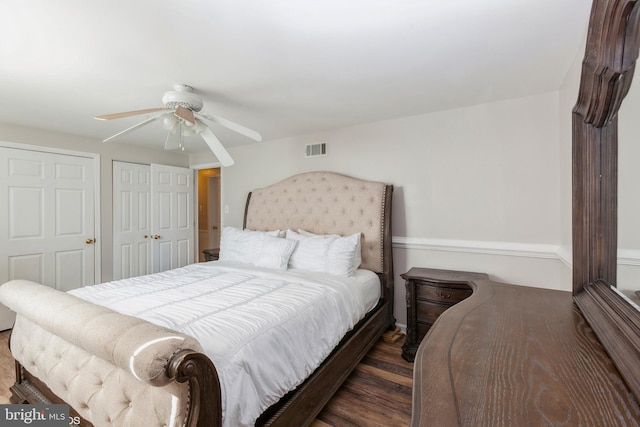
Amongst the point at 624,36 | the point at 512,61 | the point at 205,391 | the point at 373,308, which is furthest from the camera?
→ the point at 373,308

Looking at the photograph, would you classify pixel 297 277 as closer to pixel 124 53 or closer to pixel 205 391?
pixel 205 391

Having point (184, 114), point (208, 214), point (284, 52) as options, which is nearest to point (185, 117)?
point (184, 114)

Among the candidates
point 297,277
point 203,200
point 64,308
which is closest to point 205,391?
point 64,308

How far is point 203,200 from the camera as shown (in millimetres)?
6031

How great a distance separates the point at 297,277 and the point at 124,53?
6.43 ft

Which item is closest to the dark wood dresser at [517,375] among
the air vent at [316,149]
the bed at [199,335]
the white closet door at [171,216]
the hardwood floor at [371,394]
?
the bed at [199,335]

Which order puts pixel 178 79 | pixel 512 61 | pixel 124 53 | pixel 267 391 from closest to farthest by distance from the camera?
pixel 267 391, pixel 124 53, pixel 512 61, pixel 178 79

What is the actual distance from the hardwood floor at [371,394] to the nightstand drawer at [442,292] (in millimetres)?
593

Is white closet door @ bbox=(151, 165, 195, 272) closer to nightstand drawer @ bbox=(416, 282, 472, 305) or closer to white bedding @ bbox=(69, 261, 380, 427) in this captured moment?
white bedding @ bbox=(69, 261, 380, 427)

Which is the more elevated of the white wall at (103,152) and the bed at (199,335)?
the white wall at (103,152)

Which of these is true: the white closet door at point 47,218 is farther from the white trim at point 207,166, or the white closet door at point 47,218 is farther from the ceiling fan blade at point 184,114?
the ceiling fan blade at point 184,114

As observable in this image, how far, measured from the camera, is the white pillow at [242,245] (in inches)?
122

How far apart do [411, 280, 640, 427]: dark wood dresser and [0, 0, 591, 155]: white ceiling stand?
4.60 ft

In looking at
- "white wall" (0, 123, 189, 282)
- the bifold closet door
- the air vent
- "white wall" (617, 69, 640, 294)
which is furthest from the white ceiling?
the bifold closet door
